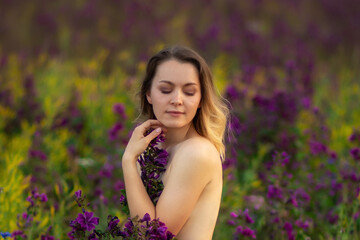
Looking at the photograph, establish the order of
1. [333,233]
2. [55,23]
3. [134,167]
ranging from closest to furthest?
[134,167] < [333,233] < [55,23]

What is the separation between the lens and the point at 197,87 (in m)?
1.94

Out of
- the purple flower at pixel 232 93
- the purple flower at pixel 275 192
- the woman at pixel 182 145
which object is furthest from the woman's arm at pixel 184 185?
the purple flower at pixel 232 93

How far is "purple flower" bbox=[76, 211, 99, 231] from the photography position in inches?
64.3

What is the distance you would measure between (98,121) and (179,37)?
3215 mm

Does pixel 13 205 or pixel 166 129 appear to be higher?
pixel 166 129

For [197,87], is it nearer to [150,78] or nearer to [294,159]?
[150,78]

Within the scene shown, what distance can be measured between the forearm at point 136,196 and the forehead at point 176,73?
1.10 ft

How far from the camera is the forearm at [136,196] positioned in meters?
1.76

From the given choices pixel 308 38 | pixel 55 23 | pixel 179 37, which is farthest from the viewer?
pixel 308 38

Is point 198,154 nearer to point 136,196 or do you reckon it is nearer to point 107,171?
point 136,196

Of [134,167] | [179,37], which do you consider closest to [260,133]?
[134,167]

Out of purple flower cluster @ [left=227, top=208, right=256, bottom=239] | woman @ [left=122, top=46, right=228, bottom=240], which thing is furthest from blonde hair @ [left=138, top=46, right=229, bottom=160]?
purple flower cluster @ [left=227, top=208, right=256, bottom=239]

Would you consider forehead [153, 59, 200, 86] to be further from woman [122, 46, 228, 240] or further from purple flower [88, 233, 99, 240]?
purple flower [88, 233, 99, 240]

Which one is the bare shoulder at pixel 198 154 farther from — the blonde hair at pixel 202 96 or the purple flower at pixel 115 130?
the purple flower at pixel 115 130
